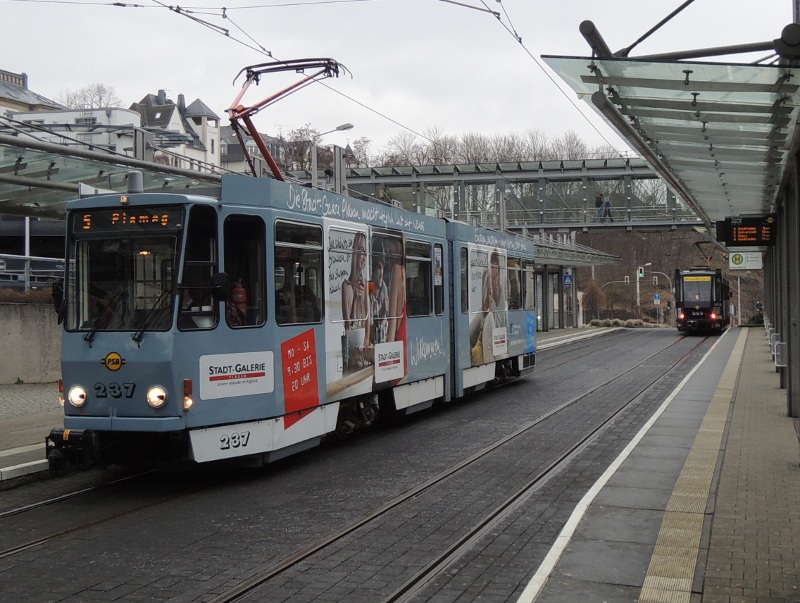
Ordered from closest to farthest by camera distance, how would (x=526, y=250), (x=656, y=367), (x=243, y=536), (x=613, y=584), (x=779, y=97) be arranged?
(x=613, y=584), (x=243, y=536), (x=779, y=97), (x=526, y=250), (x=656, y=367)

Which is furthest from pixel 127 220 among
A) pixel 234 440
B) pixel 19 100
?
pixel 19 100

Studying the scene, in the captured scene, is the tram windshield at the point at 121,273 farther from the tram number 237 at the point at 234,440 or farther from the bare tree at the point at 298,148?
the bare tree at the point at 298,148

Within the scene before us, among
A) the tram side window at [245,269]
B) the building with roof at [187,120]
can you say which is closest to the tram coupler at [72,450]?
the tram side window at [245,269]

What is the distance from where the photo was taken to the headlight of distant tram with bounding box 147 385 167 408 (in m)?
9.68

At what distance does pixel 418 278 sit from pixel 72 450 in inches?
281

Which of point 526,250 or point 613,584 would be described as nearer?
point 613,584

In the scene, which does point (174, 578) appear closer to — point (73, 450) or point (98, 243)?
point (73, 450)

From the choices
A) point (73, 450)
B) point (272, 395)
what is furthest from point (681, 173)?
point (73, 450)

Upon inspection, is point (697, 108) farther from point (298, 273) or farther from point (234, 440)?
point (234, 440)

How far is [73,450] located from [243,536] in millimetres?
2474

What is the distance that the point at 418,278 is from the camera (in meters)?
15.6

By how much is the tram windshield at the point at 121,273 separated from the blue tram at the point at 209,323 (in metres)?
0.01

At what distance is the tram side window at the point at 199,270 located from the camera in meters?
9.95

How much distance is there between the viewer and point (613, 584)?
659 centimetres
